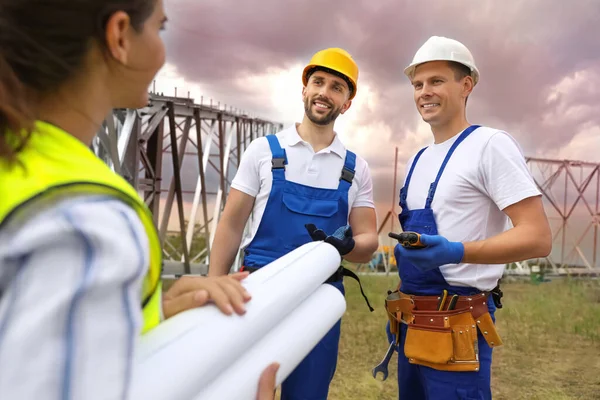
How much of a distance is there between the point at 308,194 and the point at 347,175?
0.86ft

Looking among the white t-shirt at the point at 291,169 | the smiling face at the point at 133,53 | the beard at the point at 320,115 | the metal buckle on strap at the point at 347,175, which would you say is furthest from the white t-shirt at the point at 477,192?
the smiling face at the point at 133,53

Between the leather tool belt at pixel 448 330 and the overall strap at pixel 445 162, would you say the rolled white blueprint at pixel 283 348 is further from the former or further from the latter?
the overall strap at pixel 445 162

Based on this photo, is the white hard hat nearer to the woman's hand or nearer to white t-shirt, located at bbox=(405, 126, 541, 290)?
white t-shirt, located at bbox=(405, 126, 541, 290)

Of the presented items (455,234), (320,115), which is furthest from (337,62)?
(455,234)

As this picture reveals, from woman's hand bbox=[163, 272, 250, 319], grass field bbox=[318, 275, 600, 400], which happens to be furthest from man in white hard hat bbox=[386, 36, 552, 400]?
grass field bbox=[318, 275, 600, 400]

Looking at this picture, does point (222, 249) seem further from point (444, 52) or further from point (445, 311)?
point (444, 52)

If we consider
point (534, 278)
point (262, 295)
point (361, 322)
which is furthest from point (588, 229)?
point (262, 295)

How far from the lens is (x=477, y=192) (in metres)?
2.42

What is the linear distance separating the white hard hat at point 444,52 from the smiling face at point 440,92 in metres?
0.04

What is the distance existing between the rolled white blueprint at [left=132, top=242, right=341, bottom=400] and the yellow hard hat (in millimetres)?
1817

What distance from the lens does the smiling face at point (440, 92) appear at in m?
2.58

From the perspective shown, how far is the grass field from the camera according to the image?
6137 mm

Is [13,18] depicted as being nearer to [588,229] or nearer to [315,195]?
[315,195]

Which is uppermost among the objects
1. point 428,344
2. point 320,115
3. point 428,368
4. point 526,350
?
point 320,115
